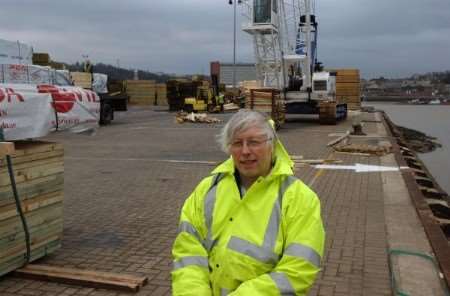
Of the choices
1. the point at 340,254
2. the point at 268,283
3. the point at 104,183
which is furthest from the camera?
the point at 104,183

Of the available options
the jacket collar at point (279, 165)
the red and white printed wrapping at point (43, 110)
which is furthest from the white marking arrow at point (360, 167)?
the jacket collar at point (279, 165)

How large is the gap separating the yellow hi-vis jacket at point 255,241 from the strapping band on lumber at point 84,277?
233 centimetres

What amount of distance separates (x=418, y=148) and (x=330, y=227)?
20.6 m

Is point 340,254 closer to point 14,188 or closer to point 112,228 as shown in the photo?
point 112,228

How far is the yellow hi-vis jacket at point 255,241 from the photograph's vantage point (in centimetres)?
270

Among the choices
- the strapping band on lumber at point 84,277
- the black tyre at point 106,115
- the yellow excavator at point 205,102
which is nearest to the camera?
the strapping band on lumber at point 84,277

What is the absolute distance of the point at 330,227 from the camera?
731 cm

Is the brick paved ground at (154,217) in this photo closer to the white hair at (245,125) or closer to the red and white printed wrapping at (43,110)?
the red and white printed wrapping at (43,110)

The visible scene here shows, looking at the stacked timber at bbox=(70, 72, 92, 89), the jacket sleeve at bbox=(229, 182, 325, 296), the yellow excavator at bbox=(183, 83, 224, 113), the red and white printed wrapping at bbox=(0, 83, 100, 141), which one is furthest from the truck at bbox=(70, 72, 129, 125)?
the jacket sleeve at bbox=(229, 182, 325, 296)

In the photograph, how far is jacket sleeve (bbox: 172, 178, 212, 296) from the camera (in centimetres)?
282

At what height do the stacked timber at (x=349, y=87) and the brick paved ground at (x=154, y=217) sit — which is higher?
the stacked timber at (x=349, y=87)

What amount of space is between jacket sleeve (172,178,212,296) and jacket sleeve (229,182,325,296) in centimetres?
22

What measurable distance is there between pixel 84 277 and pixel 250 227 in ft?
9.89

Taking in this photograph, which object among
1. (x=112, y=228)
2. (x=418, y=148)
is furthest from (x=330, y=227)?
(x=418, y=148)
